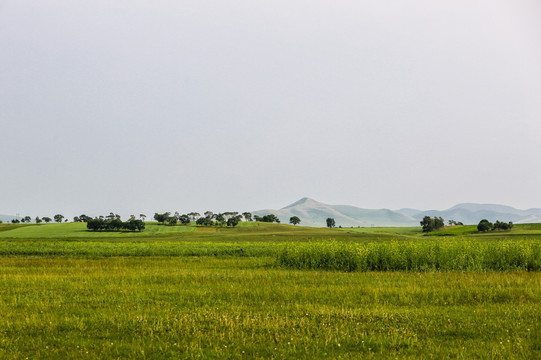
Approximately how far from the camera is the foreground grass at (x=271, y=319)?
11.4 meters

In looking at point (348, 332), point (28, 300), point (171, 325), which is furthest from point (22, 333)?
point (348, 332)

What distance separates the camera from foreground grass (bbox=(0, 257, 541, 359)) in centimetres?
1139

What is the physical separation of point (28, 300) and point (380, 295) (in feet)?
53.8

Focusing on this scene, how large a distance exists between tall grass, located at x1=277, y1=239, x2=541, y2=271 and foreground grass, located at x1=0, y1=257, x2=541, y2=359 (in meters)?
8.92

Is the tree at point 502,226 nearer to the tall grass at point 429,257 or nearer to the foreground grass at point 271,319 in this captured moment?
the tall grass at point 429,257

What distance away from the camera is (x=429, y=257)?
109ft

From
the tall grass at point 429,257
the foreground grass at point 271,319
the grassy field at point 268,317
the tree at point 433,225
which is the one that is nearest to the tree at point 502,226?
the tree at point 433,225

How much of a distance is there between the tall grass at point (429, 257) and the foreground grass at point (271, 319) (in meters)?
8.92

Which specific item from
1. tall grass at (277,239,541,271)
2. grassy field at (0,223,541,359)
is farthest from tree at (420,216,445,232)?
grassy field at (0,223,541,359)

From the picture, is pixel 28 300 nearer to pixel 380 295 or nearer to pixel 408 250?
pixel 380 295

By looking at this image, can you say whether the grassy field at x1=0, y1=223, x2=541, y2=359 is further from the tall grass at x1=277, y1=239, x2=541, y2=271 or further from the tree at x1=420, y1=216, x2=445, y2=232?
the tree at x1=420, y1=216, x2=445, y2=232

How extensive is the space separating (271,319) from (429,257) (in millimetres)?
22914

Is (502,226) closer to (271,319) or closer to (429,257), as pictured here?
(429,257)

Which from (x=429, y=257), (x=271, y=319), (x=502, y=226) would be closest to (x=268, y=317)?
(x=271, y=319)
